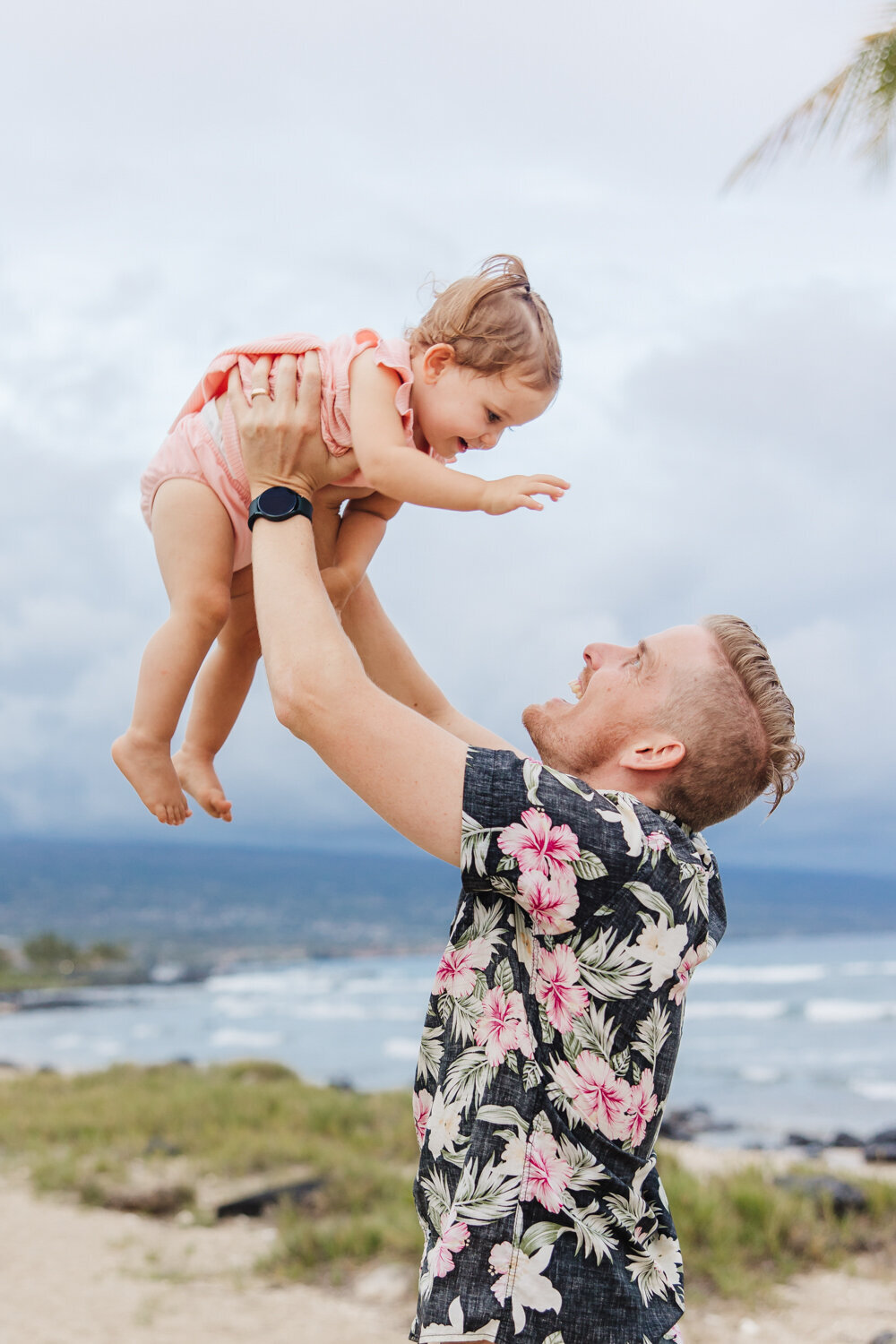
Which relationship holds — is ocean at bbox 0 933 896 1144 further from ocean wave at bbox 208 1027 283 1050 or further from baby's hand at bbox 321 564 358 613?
baby's hand at bbox 321 564 358 613

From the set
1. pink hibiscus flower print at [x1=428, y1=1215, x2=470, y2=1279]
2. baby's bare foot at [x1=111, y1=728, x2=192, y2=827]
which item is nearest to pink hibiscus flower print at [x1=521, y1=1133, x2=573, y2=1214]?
pink hibiscus flower print at [x1=428, y1=1215, x2=470, y2=1279]

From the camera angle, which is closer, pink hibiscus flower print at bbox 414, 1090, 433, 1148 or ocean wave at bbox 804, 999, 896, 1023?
pink hibiscus flower print at bbox 414, 1090, 433, 1148

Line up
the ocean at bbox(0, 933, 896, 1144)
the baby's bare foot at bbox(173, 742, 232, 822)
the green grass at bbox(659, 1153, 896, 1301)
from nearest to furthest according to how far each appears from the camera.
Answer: the baby's bare foot at bbox(173, 742, 232, 822), the green grass at bbox(659, 1153, 896, 1301), the ocean at bbox(0, 933, 896, 1144)

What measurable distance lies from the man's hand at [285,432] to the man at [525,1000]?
0.11 m

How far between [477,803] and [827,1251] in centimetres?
731

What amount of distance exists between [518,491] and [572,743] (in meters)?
0.50

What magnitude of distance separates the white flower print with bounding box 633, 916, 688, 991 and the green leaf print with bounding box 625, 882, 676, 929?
0.01 m

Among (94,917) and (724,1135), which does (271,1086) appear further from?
(94,917)

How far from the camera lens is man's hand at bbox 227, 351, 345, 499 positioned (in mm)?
2066

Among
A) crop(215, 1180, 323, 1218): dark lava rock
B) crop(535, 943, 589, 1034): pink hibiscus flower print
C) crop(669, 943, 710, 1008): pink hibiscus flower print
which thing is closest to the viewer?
crop(535, 943, 589, 1034): pink hibiscus flower print

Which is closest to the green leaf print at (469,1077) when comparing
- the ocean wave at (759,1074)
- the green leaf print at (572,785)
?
the green leaf print at (572,785)

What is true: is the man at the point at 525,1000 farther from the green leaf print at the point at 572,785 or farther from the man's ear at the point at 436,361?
the man's ear at the point at 436,361

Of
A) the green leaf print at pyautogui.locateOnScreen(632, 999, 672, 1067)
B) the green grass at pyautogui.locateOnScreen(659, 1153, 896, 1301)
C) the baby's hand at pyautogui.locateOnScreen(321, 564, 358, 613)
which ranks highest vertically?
the baby's hand at pyautogui.locateOnScreen(321, 564, 358, 613)

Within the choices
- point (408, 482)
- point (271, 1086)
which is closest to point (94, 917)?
point (271, 1086)
